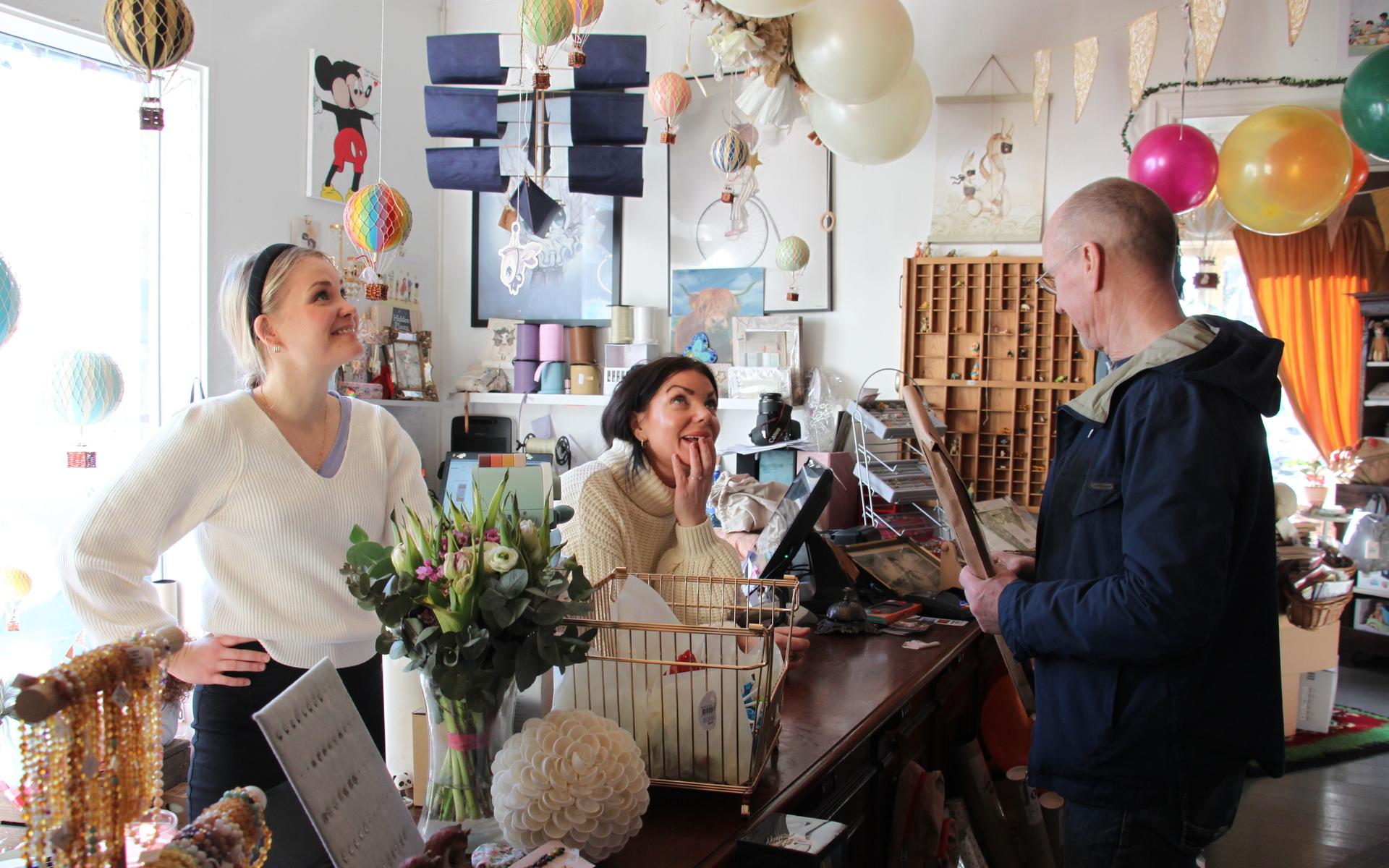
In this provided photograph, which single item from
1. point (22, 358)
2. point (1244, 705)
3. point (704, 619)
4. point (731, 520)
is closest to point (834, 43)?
point (731, 520)

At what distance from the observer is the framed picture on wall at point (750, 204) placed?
478cm

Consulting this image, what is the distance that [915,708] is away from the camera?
2062 millimetres

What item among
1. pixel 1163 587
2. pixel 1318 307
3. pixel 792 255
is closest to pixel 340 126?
pixel 792 255

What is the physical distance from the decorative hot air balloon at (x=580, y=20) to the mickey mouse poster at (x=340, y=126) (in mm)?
1655

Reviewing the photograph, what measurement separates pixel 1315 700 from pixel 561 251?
14.3ft

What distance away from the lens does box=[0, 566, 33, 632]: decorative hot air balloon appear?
3316mm

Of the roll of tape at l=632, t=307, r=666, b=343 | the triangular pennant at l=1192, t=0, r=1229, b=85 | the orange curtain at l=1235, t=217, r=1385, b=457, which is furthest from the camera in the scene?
the orange curtain at l=1235, t=217, r=1385, b=457

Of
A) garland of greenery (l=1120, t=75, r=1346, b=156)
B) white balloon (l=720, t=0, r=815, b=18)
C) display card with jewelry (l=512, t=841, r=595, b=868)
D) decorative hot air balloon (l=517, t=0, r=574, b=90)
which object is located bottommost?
display card with jewelry (l=512, t=841, r=595, b=868)

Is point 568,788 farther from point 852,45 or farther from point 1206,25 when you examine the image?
point 1206,25

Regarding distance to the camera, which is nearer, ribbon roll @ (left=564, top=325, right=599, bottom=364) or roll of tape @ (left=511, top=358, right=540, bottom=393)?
ribbon roll @ (left=564, top=325, right=599, bottom=364)

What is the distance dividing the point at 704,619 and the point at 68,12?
11.2 ft

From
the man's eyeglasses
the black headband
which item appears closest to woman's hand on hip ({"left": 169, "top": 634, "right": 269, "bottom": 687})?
the black headband

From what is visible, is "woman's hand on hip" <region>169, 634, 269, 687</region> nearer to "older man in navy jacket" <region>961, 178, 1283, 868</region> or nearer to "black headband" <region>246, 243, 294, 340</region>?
"black headband" <region>246, 243, 294, 340</region>

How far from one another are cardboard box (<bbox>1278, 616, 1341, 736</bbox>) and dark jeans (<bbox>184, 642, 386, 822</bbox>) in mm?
3878
